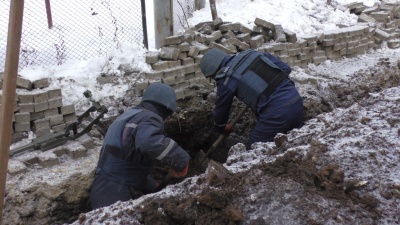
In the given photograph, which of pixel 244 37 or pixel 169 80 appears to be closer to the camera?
pixel 169 80

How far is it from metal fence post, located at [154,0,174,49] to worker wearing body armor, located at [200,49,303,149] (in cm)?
159

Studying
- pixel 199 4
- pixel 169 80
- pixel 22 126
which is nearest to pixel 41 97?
pixel 22 126

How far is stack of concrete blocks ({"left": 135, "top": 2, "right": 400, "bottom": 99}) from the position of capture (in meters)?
5.38

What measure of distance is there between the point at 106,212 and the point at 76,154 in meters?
1.93

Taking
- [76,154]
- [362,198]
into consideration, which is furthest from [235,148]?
[76,154]

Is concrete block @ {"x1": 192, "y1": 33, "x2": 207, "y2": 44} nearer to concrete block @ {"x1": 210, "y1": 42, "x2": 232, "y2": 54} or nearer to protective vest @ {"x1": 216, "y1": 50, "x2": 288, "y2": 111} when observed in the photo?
concrete block @ {"x1": 210, "y1": 42, "x2": 232, "y2": 54}

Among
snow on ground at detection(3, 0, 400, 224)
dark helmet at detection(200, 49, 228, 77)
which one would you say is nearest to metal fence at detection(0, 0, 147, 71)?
snow on ground at detection(3, 0, 400, 224)

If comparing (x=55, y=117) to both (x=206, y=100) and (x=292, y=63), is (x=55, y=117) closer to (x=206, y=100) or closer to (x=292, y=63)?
→ (x=206, y=100)

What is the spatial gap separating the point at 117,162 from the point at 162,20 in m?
3.01

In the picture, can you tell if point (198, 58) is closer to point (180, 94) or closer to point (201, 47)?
point (201, 47)

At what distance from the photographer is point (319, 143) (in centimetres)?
303

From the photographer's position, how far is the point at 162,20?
20.1 ft

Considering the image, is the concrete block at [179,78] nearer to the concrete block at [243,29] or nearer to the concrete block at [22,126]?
the concrete block at [243,29]

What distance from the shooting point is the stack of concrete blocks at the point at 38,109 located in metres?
4.30
